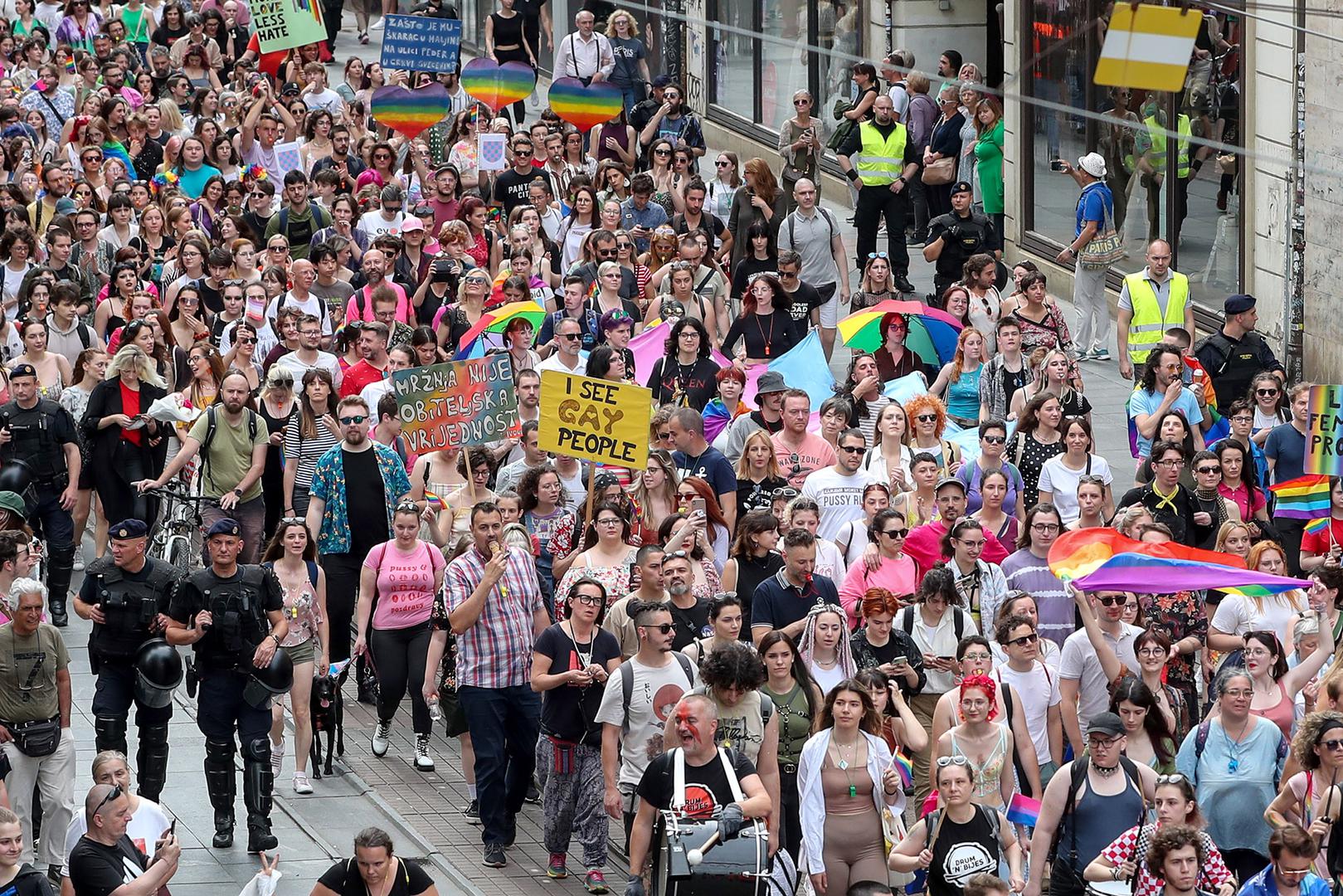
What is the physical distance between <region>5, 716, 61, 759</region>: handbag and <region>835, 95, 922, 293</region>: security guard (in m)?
12.1

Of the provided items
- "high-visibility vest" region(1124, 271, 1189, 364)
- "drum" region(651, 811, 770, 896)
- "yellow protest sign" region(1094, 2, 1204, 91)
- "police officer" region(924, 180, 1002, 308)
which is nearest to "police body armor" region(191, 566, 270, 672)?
"drum" region(651, 811, 770, 896)

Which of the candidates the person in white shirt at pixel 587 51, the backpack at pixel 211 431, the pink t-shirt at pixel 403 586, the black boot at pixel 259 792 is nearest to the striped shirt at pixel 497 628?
the pink t-shirt at pixel 403 586

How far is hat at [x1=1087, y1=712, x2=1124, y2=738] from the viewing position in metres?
10.2

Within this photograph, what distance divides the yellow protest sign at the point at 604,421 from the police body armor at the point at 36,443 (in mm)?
3396

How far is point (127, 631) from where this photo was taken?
1196 centimetres

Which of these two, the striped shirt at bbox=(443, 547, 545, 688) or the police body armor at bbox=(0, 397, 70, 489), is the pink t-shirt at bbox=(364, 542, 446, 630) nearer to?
the striped shirt at bbox=(443, 547, 545, 688)

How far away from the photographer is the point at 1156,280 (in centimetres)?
1806

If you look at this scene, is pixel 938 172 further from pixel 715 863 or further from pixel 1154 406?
pixel 715 863

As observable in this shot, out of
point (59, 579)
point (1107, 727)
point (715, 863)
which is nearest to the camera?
point (715, 863)

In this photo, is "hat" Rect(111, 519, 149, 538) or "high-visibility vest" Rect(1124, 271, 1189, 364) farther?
"high-visibility vest" Rect(1124, 271, 1189, 364)

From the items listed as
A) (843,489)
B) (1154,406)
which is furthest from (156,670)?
(1154,406)

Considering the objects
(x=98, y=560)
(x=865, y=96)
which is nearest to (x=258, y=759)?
(x=98, y=560)

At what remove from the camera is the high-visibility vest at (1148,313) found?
1795cm

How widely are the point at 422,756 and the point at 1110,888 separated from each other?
15.4ft
